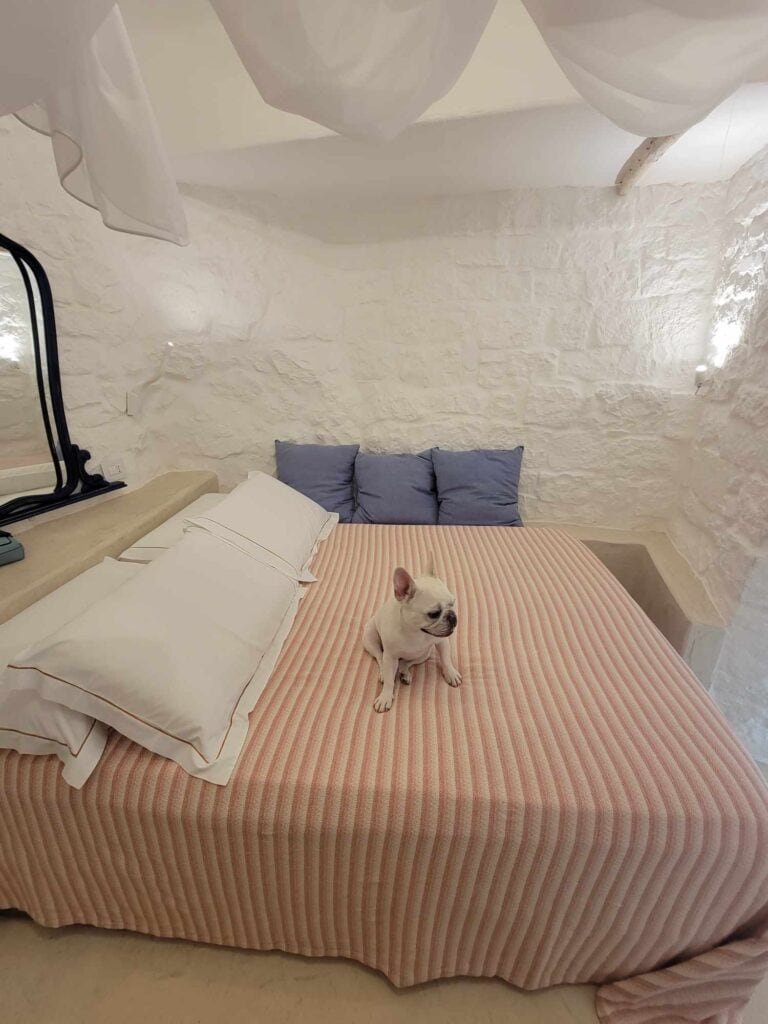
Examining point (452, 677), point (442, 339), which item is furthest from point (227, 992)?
point (442, 339)

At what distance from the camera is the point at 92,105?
63 cm

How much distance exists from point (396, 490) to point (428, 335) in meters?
0.81

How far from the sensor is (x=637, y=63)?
1.91ft

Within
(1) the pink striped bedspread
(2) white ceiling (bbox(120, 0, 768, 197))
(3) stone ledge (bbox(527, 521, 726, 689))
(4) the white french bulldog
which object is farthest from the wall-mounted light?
(4) the white french bulldog

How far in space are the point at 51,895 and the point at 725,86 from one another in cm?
191

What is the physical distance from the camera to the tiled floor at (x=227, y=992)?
870mm

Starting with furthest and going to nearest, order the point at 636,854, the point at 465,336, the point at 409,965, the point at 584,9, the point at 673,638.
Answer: the point at 465,336 < the point at 673,638 < the point at 409,965 < the point at 636,854 < the point at 584,9

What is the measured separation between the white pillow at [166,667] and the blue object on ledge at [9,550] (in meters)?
0.45

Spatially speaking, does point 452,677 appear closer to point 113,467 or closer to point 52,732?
point 52,732

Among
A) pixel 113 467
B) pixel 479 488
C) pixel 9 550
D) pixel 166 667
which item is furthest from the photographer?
pixel 479 488

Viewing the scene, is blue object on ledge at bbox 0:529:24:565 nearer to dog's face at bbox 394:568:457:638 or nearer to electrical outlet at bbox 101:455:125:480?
electrical outlet at bbox 101:455:125:480

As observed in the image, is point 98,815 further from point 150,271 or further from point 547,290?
point 547,290

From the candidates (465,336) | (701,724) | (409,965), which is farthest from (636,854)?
(465,336)

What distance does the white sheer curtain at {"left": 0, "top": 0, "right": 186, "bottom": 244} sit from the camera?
16.9 inches
